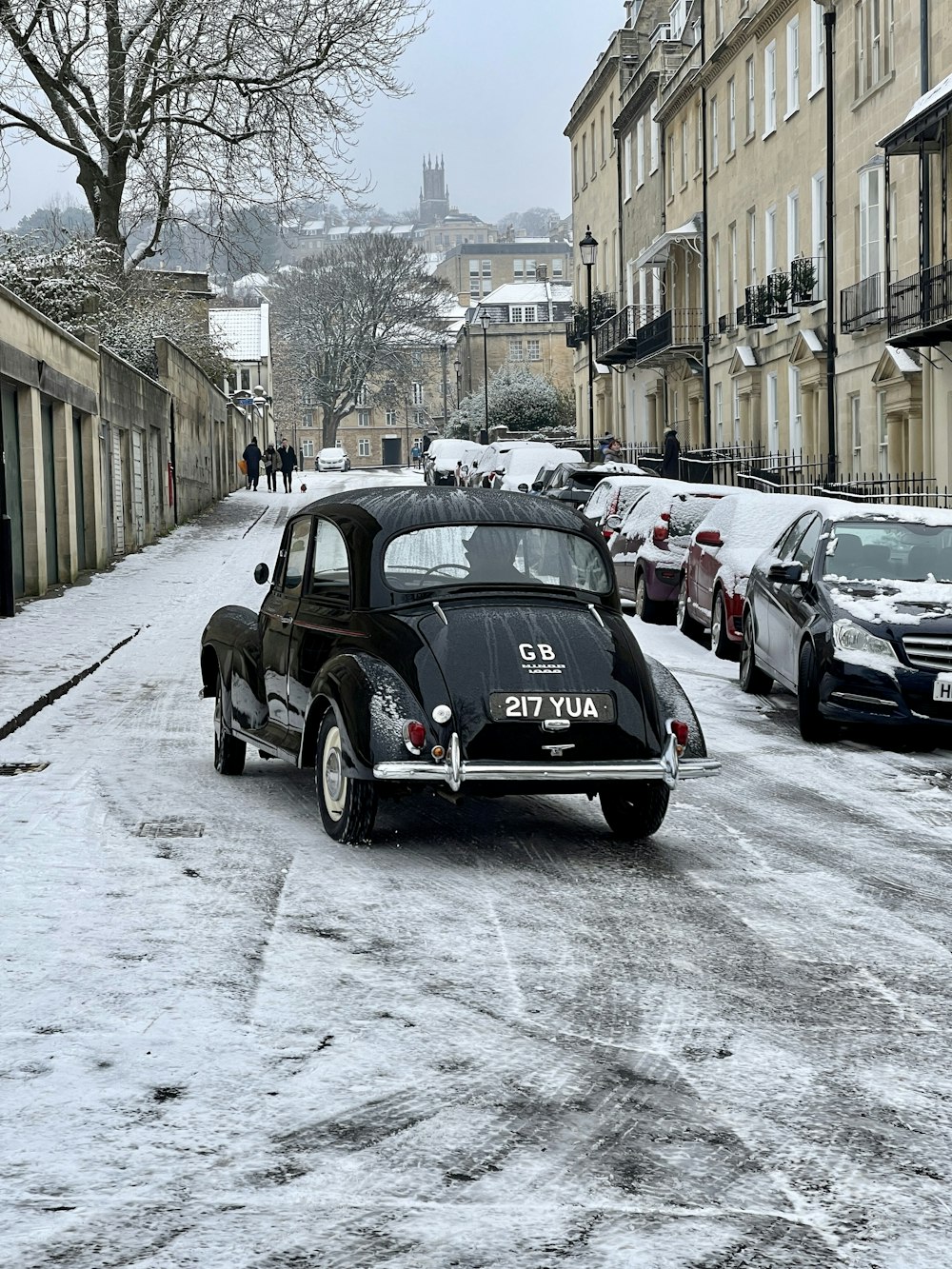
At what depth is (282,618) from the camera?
9148 mm

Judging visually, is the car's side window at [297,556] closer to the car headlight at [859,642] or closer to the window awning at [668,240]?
the car headlight at [859,642]

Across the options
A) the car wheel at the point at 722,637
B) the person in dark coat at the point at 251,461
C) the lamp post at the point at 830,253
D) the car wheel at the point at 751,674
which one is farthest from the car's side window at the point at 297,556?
the person in dark coat at the point at 251,461

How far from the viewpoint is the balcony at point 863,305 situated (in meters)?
29.8

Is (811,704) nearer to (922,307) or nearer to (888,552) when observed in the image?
(888,552)

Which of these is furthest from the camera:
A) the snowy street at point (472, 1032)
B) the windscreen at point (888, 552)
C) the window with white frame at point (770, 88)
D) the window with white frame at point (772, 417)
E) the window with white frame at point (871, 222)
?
the window with white frame at point (772, 417)

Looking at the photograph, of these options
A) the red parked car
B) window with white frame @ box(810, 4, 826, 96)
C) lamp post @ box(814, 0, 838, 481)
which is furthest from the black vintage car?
window with white frame @ box(810, 4, 826, 96)

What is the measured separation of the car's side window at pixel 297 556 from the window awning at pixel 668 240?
39136mm

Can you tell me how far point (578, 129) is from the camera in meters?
70.4

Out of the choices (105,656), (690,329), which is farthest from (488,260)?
(105,656)

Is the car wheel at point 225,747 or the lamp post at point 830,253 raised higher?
the lamp post at point 830,253

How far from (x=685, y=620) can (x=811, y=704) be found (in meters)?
6.85

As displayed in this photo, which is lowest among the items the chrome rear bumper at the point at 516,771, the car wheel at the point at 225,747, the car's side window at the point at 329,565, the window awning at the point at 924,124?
the car wheel at the point at 225,747

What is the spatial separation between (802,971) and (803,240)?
3233 centimetres

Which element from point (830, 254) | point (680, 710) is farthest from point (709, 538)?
point (830, 254)
